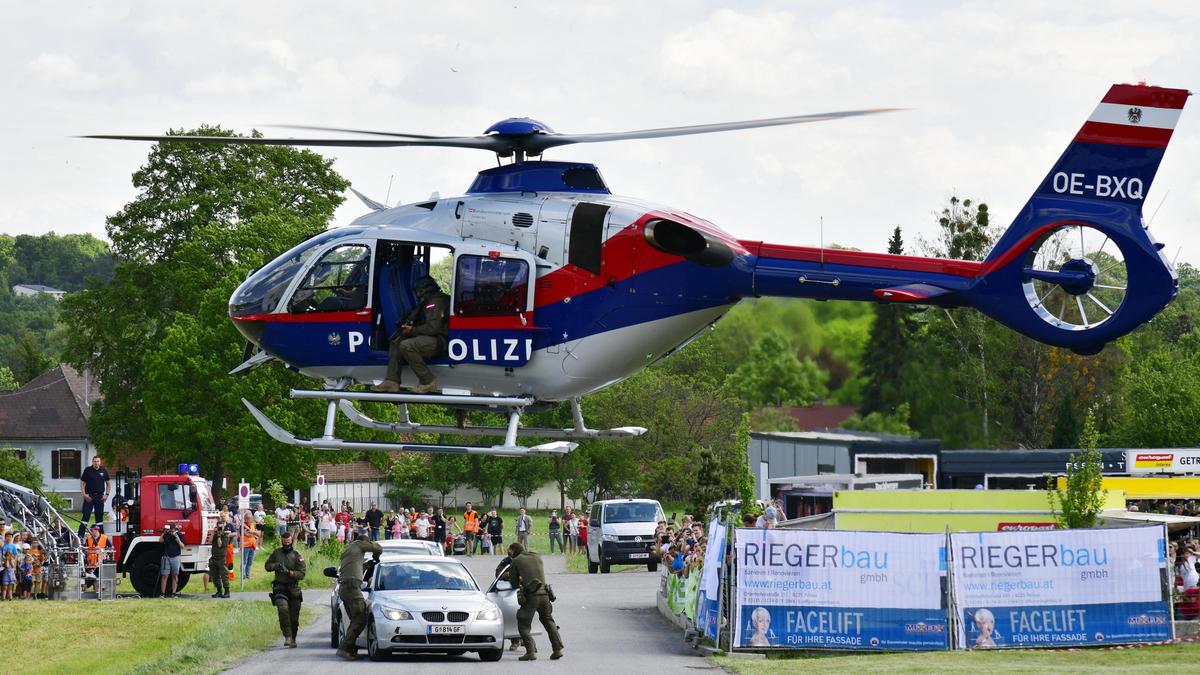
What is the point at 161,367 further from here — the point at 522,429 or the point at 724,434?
the point at 522,429

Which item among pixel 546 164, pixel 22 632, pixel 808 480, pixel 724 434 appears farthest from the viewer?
pixel 724 434

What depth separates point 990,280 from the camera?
59.2ft

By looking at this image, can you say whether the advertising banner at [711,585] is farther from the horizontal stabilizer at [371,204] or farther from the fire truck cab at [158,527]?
the fire truck cab at [158,527]

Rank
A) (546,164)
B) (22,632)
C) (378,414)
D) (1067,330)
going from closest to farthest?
1. (1067,330)
2. (546,164)
3. (22,632)
4. (378,414)

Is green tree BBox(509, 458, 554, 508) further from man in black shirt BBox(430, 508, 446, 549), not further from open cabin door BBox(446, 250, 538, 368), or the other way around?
open cabin door BBox(446, 250, 538, 368)

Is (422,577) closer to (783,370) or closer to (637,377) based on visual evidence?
(783,370)

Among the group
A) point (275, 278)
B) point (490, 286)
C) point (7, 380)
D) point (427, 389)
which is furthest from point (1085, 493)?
point (7, 380)

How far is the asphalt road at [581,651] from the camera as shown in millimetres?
21859

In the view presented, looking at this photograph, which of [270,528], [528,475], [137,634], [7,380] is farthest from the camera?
[7,380]

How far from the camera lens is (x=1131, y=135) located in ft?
58.6

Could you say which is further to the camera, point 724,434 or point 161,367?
point 724,434

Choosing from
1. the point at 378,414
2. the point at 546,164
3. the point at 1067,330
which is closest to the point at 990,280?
the point at 1067,330

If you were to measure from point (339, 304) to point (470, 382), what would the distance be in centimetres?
188

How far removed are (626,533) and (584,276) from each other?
81.9 feet
